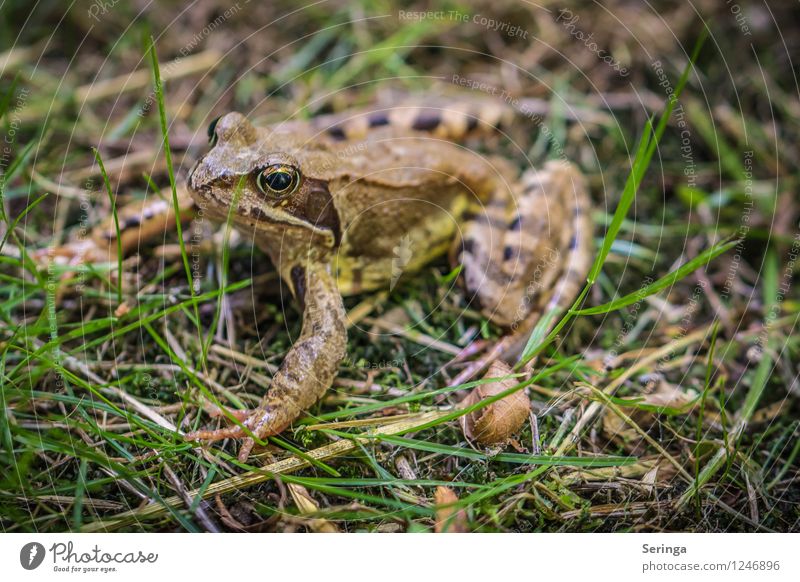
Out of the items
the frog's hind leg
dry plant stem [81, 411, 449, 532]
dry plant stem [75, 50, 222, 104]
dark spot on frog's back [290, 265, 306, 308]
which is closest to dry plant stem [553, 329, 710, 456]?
the frog's hind leg

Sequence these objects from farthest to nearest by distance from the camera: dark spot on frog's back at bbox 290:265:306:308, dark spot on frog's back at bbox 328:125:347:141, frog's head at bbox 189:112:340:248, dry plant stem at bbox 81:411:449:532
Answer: dark spot on frog's back at bbox 328:125:347:141 → dark spot on frog's back at bbox 290:265:306:308 → frog's head at bbox 189:112:340:248 → dry plant stem at bbox 81:411:449:532

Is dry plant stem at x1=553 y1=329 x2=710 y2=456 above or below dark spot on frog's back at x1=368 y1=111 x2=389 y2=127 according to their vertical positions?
below

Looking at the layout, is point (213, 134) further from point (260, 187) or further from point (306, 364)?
point (306, 364)

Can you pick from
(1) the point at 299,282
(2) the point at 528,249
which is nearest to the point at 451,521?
(1) the point at 299,282

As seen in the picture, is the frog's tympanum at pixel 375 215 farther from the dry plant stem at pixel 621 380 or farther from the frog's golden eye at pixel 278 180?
the dry plant stem at pixel 621 380

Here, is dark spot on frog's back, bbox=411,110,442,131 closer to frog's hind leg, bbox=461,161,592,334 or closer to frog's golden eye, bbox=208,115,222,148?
frog's hind leg, bbox=461,161,592,334

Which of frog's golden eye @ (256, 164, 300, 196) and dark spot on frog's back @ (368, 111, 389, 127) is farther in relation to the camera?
dark spot on frog's back @ (368, 111, 389, 127)

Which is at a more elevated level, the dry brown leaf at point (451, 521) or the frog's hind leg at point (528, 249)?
the frog's hind leg at point (528, 249)

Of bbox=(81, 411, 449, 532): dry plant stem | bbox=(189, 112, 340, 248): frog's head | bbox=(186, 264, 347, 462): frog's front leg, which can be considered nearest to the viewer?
bbox=(81, 411, 449, 532): dry plant stem

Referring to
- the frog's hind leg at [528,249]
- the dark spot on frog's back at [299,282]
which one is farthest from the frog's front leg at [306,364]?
the frog's hind leg at [528,249]
